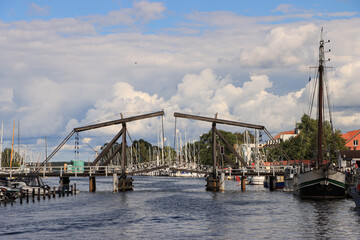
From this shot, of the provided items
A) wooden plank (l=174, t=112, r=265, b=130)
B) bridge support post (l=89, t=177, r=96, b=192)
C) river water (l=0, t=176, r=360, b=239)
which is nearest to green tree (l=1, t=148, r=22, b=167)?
bridge support post (l=89, t=177, r=96, b=192)

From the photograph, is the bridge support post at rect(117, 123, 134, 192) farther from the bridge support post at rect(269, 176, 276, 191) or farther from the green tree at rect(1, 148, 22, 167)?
the green tree at rect(1, 148, 22, 167)

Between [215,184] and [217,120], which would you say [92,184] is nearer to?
[215,184]

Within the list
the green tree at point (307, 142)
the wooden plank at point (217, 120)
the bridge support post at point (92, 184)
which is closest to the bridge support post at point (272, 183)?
the wooden plank at point (217, 120)

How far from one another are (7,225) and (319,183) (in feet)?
105

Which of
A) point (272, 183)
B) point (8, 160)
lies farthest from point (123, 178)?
point (8, 160)

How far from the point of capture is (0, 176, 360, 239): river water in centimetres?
3509

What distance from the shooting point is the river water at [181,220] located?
3509cm

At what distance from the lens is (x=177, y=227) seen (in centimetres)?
3844

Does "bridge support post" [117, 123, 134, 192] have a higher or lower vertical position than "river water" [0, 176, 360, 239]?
higher

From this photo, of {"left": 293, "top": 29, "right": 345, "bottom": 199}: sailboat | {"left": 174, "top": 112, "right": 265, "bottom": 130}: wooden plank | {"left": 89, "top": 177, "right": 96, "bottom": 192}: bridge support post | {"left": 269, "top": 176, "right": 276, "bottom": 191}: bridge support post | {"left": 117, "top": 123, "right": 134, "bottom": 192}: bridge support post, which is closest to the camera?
{"left": 293, "top": 29, "right": 345, "bottom": 199}: sailboat

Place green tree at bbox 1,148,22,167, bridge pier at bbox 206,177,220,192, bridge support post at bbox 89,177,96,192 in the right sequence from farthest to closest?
green tree at bbox 1,148,22,167 < bridge support post at bbox 89,177,96,192 < bridge pier at bbox 206,177,220,192

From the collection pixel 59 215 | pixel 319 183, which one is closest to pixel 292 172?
pixel 319 183

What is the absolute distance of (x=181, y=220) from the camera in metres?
42.5

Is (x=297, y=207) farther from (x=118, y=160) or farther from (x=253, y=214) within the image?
(x=118, y=160)
